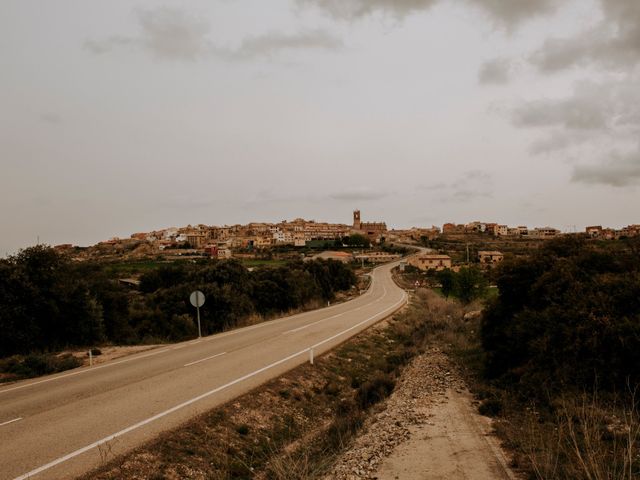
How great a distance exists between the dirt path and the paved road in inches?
144

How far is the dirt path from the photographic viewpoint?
6.69 m

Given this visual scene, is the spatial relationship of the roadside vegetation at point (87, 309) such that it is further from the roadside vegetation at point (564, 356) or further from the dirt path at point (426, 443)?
the roadside vegetation at point (564, 356)

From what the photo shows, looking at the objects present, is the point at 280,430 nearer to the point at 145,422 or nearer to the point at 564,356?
the point at 145,422

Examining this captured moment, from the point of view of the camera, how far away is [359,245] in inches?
6550

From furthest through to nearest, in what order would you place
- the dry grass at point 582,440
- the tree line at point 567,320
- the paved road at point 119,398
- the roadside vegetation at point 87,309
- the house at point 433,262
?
the house at point 433,262 → the roadside vegetation at point 87,309 → the tree line at point 567,320 → the paved road at point 119,398 → the dry grass at point 582,440

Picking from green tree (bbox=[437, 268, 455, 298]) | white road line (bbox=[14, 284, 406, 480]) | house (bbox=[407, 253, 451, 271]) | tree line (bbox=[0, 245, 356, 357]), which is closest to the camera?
white road line (bbox=[14, 284, 406, 480])

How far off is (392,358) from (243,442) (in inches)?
400

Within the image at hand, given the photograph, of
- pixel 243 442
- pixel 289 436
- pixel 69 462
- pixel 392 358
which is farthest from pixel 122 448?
pixel 392 358

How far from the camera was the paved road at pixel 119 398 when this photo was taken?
6789mm

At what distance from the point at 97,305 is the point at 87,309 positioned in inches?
31.4

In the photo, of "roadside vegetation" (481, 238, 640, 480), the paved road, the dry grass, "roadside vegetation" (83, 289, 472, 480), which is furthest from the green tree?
the dry grass

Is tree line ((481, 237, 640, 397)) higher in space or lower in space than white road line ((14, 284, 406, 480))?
higher

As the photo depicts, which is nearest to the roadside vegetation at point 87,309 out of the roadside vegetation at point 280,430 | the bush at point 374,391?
the roadside vegetation at point 280,430

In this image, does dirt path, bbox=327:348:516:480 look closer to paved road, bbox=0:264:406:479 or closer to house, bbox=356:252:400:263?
paved road, bbox=0:264:406:479
